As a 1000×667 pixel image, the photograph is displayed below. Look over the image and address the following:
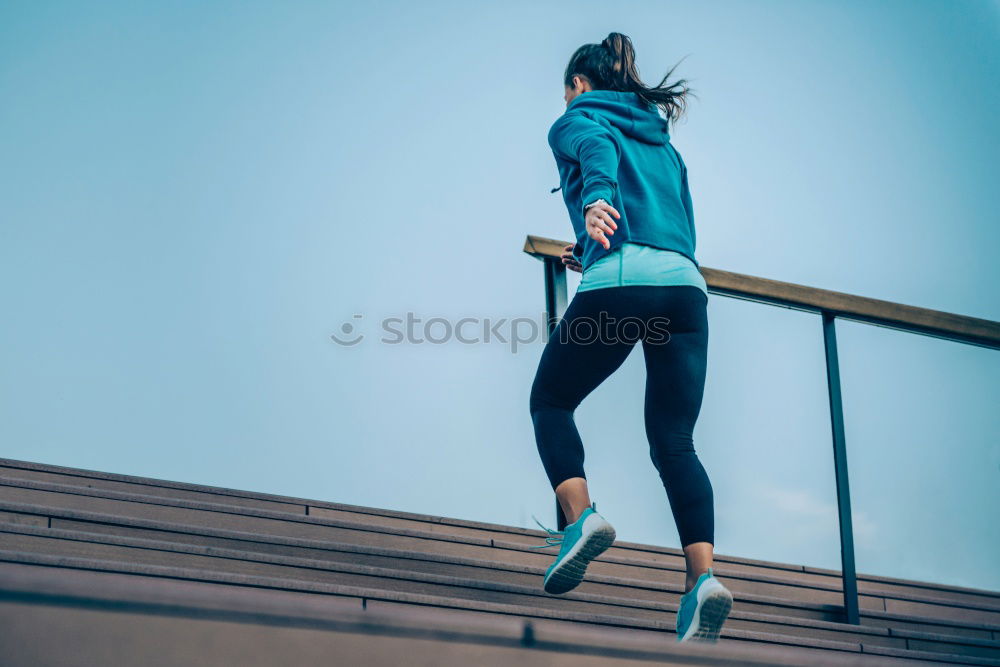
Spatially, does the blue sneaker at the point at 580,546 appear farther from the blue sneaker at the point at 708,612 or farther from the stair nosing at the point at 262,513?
the stair nosing at the point at 262,513

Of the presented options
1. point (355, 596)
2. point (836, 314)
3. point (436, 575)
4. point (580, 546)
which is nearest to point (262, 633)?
point (355, 596)

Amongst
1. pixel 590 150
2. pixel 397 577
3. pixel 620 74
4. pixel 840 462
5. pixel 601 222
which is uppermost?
pixel 620 74

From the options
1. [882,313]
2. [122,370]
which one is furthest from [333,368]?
[882,313]

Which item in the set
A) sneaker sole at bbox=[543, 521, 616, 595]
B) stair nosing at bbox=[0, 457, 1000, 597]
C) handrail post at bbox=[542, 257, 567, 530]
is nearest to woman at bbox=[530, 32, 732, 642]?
sneaker sole at bbox=[543, 521, 616, 595]

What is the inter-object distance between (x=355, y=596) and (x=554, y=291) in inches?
53.6

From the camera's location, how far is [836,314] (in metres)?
2.74

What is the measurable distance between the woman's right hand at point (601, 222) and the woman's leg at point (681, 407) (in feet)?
0.53

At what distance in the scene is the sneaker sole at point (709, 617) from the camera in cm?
176

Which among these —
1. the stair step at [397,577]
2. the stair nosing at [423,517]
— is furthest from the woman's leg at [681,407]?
the stair nosing at [423,517]

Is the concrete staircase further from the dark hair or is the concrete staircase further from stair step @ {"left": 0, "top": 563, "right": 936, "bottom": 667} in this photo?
the dark hair

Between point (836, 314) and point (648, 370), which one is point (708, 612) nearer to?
point (648, 370)

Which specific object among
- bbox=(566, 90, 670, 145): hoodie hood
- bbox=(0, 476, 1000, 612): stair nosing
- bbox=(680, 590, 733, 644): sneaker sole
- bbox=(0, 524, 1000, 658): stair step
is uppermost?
bbox=(566, 90, 670, 145): hoodie hood

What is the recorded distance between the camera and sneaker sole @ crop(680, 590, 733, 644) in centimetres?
176

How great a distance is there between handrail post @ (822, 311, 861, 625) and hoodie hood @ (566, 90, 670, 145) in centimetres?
85
